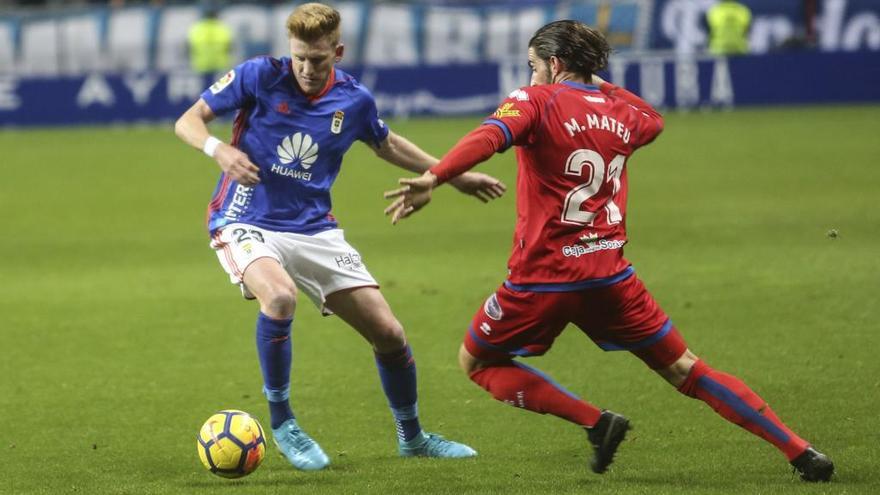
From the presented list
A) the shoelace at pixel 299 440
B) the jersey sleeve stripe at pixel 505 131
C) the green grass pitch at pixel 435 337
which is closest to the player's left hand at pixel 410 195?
the jersey sleeve stripe at pixel 505 131

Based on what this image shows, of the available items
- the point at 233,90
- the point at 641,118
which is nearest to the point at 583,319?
the point at 641,118

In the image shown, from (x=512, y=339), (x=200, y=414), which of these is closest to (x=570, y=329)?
(x=200, y=414)

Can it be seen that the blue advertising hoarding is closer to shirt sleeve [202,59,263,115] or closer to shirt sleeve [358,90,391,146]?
shirt sleeve [358,90,391,146]

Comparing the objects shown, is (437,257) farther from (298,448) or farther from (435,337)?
(298,448)

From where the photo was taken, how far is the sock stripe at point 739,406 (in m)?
5.98

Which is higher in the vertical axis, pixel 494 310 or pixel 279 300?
pixel 494 310

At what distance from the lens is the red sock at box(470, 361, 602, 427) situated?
6191mm

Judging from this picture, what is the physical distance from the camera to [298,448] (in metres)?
6.73

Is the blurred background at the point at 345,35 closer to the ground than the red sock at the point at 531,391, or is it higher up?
closer to the ground

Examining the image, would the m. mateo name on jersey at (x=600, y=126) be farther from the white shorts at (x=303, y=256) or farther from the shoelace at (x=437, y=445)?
the shoelace at (x=437, y=445)

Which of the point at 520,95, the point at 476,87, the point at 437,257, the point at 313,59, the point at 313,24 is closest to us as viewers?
the point at 520,95

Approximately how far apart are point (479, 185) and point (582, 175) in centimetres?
80

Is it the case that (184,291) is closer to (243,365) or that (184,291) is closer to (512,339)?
(243,365)

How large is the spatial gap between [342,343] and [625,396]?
8.53ft
